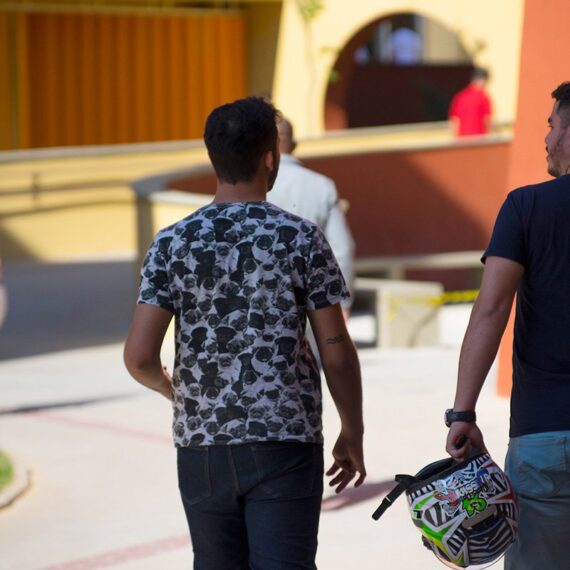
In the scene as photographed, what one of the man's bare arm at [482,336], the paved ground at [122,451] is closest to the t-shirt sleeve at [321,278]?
the man's bare arm at [482,336]

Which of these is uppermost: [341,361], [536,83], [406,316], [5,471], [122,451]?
[536,83]

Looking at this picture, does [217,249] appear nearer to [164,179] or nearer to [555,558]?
[555,558]

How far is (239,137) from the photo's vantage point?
3416 mm

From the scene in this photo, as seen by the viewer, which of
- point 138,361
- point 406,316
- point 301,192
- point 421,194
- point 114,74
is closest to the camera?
point 138,361

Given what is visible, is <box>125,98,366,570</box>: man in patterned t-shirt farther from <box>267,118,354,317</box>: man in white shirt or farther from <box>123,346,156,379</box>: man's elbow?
<box>267,118,354,317</box>: man in white shirt

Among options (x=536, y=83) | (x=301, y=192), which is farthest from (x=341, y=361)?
(x=536, y=83)

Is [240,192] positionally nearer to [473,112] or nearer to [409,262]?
[409,262]

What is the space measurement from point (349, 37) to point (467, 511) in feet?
71.4

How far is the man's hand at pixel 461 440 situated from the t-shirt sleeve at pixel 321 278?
1.43 ft

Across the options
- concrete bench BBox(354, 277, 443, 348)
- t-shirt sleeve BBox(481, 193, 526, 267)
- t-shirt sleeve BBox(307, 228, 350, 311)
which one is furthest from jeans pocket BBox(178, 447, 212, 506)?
concrete bench BBox(354, 277, 443, 348)

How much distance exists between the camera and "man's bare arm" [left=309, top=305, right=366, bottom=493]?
11.3ft

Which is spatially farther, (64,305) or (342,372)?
(64,305)

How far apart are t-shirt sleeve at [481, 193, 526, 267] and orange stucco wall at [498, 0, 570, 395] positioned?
15.4 feet

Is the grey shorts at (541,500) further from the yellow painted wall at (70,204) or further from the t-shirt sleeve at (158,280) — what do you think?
the yellow painted wall at (70,204)
